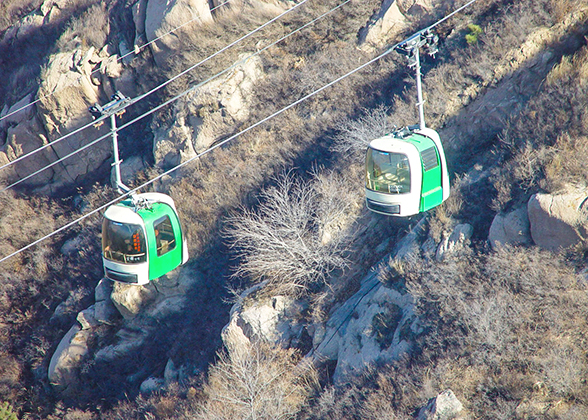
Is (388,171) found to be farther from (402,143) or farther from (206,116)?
(206,116)

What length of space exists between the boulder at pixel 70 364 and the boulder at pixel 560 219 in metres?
17.5

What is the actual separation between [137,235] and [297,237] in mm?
7265

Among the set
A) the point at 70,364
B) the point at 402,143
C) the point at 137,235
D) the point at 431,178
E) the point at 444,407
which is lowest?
the point at 70,364

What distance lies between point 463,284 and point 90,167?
62.0 ft

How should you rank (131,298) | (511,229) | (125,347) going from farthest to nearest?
(125,347) < (131,298) < (511,229)

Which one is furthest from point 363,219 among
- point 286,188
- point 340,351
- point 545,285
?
point 545,285

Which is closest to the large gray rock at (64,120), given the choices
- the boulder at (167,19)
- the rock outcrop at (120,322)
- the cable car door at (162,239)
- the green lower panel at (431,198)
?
the boulder at (167,19)

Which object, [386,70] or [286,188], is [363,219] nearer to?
[286,188]

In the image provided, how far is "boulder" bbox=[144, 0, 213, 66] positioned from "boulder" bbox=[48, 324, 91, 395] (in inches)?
497

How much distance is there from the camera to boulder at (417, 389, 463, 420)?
41.5 feet

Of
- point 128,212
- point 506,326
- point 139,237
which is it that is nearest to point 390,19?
point 506,326

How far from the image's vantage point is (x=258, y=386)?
16406 millimetres

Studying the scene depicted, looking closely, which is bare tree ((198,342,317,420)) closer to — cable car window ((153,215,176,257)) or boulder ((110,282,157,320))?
boulder ((110,282,157,320))

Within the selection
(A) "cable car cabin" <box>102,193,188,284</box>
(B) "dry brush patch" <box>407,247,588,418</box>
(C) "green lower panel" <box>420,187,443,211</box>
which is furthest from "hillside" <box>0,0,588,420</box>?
(A) "cable car cabin" <box>102,193,188,284</box>
